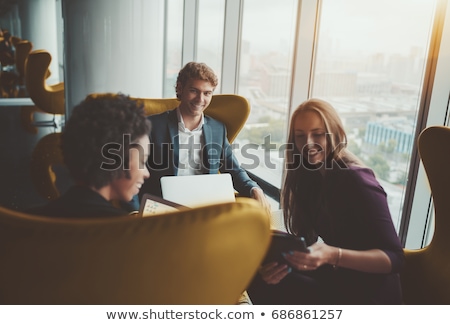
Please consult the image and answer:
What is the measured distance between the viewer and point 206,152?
159 cm

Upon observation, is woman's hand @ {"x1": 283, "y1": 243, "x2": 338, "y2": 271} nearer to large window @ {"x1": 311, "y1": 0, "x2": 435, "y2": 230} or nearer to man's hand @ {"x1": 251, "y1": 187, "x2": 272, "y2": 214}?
man's hand @ {"x1": 251, "y1": 187, "x2": 272, "y2": 214}

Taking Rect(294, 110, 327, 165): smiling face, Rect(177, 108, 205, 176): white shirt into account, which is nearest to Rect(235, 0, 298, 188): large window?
Rect(177, 108, 205, 176): white shirt

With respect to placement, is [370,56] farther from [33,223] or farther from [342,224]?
[33,223]

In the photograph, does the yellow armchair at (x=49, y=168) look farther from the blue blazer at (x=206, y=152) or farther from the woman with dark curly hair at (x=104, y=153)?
the blue blazer at (x=206, y=152)

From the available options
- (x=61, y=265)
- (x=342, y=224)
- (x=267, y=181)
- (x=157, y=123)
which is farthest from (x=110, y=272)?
(x=267, y=181)

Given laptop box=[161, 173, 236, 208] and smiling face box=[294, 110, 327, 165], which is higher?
smiling face box=[294, 110, 327, 165]

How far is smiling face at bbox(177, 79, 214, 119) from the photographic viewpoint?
5.12 feet

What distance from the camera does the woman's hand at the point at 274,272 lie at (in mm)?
954

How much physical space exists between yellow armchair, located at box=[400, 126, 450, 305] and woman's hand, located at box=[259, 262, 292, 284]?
0.45 meters

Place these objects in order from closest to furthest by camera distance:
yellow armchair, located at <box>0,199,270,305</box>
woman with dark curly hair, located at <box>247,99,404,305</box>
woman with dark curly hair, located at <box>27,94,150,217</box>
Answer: yellow armchair, located at <box>0,199,270,305</box>, woman with dark curly hair, located at <box>27,94,150,217</box>, woman with dark curly hair, located at <box>247,99,404,305</box>

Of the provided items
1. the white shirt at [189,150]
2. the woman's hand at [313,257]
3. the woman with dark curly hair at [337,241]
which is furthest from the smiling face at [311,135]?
the white shirt at [189,150]

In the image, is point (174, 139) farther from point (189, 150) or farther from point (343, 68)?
point (343, 68)

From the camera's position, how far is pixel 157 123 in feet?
4.81

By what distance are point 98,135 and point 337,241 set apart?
27.4 inches
